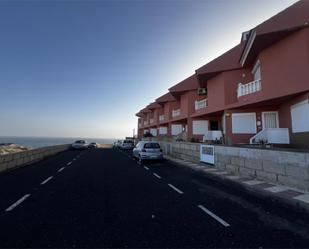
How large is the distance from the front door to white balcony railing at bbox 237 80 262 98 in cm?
270

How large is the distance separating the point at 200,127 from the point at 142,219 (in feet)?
72.8

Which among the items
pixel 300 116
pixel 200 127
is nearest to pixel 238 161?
pixel 300 116

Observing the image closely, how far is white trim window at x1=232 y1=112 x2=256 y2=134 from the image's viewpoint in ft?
57.3

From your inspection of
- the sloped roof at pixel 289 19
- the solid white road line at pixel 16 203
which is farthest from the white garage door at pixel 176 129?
the solid white road line at pixel 16 203

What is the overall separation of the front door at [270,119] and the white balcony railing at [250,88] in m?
2.70

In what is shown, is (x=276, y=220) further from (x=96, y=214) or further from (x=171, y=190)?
(x=96, y=214)

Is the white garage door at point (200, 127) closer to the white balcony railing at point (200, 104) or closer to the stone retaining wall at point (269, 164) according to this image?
the white balcony railing at point (200, 104)

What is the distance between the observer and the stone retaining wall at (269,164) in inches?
295

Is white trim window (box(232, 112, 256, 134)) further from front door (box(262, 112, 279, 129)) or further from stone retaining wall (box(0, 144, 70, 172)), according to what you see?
stone retaining wall (box(0, 144, 70, 172))

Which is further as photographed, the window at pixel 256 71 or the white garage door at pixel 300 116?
the window at pixel 256 71

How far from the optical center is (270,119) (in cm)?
1666

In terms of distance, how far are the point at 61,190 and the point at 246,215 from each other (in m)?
6.54

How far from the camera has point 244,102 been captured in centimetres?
1584

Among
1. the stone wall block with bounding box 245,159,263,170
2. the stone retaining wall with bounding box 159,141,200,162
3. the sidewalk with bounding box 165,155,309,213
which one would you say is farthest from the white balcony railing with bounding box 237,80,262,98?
the sidewalk with bounding box 165,155,309,213
